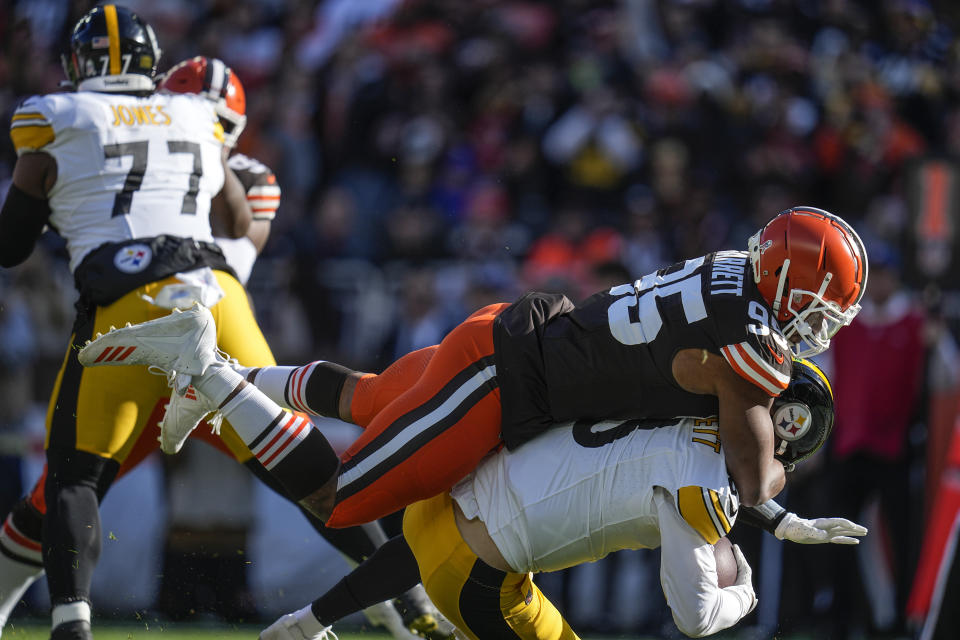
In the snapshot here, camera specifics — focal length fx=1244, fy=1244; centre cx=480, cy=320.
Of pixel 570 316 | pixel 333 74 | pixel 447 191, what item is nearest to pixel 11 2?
pixel 333 74

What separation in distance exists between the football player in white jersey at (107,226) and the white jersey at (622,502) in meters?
1.23

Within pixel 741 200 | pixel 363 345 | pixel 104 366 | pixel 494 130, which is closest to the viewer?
pixel 104 366

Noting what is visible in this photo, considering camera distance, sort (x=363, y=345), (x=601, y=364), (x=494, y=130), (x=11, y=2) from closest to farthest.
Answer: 1. (x=601, y=364)
2. (x=363, y=345)
3. (x=494, y=130)
4. (x=11, y=2)

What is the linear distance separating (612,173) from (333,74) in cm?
245

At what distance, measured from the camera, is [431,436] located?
366cm

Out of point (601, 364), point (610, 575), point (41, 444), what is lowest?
point (610, 575)

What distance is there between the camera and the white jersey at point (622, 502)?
3.43 m

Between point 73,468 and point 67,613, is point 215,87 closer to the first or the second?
point 73,468

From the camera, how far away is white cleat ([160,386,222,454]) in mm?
3963

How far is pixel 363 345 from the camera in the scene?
8156mm

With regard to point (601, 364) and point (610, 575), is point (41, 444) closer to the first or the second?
point (610, 575)

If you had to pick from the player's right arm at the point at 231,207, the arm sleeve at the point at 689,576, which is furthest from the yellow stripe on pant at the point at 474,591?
the player's right arm at the point at 231,207

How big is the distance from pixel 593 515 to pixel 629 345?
19.9 inches

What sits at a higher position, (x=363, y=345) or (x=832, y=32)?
(x=832, y=32)
